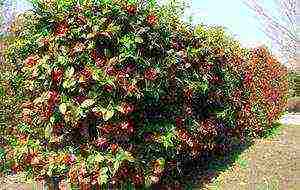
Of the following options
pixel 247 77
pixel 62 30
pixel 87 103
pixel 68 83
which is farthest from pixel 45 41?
pixel 247 77

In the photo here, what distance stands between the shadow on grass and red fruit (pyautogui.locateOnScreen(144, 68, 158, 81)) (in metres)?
1.71

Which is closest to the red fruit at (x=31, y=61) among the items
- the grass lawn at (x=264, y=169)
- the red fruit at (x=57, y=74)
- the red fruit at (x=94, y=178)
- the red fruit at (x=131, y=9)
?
the red fruit at (x=57, y=74)

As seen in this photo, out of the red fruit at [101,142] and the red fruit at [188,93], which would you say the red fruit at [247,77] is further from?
the red fruit at [101,142]

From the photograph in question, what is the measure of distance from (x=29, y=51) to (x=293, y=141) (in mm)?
5423

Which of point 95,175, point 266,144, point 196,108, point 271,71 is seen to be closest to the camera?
point 95,175

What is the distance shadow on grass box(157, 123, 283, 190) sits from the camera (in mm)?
7780

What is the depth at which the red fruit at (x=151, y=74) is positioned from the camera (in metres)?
6.41

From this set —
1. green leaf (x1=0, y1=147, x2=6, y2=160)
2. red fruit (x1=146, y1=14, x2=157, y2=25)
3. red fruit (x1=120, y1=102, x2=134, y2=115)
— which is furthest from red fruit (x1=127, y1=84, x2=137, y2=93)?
green leaf (x1=0, y1=147, x2=6, y2=160)

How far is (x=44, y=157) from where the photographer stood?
6688mm

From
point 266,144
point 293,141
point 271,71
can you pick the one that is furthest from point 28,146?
point 271,71

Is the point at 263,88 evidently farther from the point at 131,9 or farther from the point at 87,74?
the point at 87,74

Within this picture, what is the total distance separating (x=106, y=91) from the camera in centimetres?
629

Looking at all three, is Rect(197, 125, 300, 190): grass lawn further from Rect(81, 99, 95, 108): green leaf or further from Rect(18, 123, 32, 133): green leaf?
Rect(18, 123, 32, 133): green leaf

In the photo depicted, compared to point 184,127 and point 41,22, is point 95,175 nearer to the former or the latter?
point 184,127
